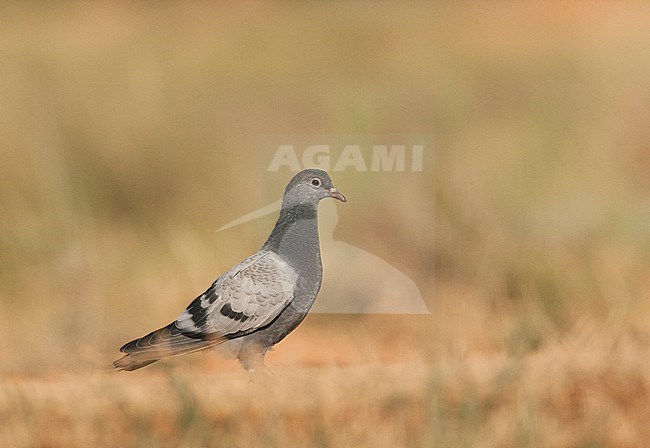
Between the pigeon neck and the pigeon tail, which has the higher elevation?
the pigeon neck

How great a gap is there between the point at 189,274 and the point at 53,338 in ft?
0.67

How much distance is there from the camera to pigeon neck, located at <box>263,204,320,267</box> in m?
1.21

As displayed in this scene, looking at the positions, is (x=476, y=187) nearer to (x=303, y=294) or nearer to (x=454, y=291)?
(x=454, y=291)

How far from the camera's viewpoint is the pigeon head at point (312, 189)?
1.21 meters

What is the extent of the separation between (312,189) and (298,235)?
58 mm

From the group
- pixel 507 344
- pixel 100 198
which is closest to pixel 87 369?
pixel 100 198

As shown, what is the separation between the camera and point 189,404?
3.85 ft
